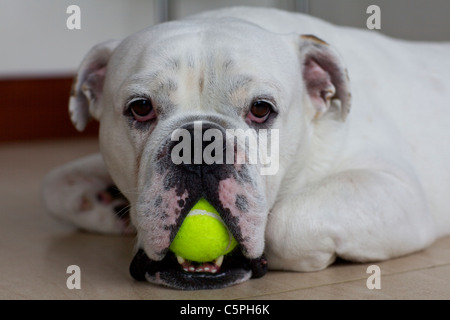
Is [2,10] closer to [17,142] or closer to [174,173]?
[17,142]

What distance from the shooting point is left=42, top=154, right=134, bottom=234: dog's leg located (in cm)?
214

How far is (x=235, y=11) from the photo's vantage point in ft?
6.66

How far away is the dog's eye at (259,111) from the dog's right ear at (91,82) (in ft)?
1.51

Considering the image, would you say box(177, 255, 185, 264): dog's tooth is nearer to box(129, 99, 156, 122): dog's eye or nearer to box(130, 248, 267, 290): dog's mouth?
box(130, 248, 267, 290): dog's mouth

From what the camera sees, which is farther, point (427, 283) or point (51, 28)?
point (51, 28)

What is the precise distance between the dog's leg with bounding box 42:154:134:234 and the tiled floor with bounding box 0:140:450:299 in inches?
1.5

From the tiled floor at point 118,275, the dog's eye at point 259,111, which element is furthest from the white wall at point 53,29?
the dog's eye at point 259,111

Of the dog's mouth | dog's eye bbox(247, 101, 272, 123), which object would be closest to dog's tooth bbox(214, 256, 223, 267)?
the dog's mouth

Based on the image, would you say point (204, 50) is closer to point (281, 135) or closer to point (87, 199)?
point (281, 135)

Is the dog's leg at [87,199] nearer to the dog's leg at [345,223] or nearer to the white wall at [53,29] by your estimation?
the dog's leg at [345,223]

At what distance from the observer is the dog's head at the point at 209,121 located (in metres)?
1.46

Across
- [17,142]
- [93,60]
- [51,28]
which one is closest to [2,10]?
[51,28]
